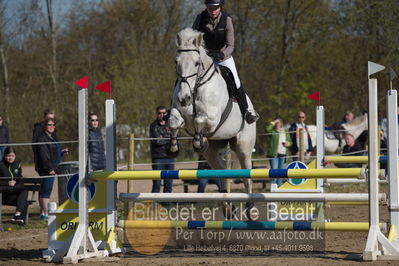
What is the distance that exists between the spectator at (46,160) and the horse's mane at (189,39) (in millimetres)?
4846

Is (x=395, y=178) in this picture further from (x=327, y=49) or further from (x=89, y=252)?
(x=327, y=49)

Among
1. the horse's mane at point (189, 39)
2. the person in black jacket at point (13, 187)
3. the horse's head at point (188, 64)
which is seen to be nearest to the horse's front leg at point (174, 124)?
the horse's head at point (188, 64)

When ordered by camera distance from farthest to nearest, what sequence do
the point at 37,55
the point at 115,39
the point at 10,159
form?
1. the point at 115,39
2. the point at 37,55
3. the point at 10,159

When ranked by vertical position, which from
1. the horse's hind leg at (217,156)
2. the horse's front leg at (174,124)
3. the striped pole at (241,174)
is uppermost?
the horse's front leg at (174,124)

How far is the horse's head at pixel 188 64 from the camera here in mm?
6583

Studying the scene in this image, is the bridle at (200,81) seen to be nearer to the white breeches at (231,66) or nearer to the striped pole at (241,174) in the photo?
the white breeches at (231,66)

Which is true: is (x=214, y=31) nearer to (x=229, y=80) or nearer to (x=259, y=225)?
(x=229, y=80)

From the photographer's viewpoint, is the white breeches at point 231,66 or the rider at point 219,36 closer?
the rider at point 219,36

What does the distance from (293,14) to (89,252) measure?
A: 24612 millimetres

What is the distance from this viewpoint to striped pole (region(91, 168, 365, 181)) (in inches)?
236

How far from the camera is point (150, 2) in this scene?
30703mm

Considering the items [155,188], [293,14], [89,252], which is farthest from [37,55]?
[89,252]

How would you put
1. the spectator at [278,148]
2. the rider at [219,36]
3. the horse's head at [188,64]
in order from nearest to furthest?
the horse's head at [188,64], the rider at [219,36], the spectator at [278,148]

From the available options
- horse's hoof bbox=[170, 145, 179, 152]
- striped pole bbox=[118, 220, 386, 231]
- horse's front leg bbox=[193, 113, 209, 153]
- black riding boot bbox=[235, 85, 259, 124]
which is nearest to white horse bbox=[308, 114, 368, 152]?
black riding boot bbox=[235, 85, 259, 124]
